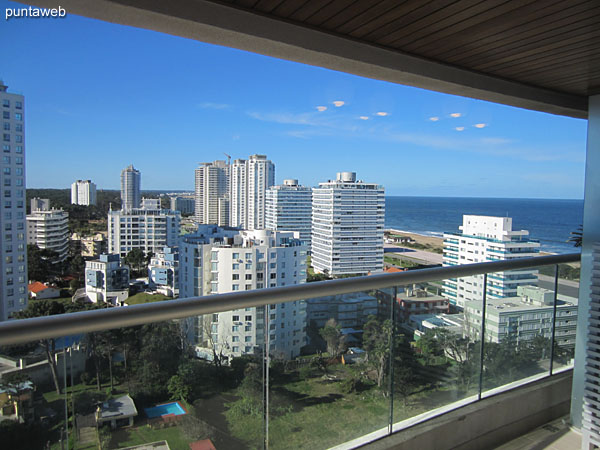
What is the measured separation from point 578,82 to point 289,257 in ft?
94.2

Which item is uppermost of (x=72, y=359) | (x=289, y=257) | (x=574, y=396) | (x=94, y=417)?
(x=72, y=359)

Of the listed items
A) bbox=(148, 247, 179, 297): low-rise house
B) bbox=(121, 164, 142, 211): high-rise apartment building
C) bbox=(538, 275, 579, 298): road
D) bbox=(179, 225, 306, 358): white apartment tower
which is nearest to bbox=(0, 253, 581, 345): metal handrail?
bbox=(538, 275, 579, 298): road

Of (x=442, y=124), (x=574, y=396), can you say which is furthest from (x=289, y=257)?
(x=442, y=124)

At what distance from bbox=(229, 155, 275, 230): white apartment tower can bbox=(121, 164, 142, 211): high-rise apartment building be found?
9.62m

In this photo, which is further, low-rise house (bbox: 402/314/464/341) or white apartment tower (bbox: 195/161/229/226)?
white apartment tower (bbox: 195/161/229/226)

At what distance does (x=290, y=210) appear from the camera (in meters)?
41.5

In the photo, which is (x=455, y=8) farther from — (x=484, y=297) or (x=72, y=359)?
(x=72, y=359)

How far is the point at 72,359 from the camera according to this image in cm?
126

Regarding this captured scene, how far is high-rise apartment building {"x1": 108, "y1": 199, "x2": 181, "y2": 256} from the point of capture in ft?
100

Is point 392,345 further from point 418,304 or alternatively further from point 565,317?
point 565,317

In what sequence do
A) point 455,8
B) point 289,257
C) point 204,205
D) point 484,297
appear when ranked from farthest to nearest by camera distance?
point 204,205 < point 289,257 < point 484,297 < point 455,8

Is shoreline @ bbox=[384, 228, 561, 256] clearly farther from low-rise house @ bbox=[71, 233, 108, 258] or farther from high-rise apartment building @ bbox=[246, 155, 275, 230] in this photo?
low-rise house @ bbox=[71, 233, 108, 258]

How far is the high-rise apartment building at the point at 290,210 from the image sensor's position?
4034 cm

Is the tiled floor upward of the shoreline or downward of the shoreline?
upward
